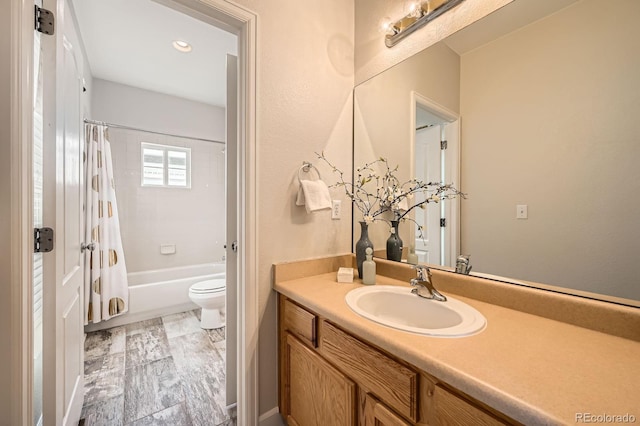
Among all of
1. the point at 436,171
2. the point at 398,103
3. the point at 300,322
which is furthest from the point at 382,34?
the point at 300,322

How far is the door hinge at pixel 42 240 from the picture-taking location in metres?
0.88

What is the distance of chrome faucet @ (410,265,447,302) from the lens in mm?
1016

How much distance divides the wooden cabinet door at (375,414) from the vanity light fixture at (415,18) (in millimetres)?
1626

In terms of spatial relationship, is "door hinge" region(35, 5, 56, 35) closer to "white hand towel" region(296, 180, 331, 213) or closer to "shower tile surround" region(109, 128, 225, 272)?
"white hand towel" region(296, 180, 331, 213)

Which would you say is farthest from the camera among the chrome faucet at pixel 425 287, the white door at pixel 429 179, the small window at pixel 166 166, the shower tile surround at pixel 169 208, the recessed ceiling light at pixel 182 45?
the small window at pixel 166 166

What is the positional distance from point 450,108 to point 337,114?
2.08 feet

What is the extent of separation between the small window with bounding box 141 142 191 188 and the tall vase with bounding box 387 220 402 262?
119 inches

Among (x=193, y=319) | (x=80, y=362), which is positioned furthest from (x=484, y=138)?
(x=193, y=319)

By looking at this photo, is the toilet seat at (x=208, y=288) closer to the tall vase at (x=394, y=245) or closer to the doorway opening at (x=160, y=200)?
the doorway opening at (x=160, y=200)

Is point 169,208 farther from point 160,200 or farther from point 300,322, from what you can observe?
point 300,322

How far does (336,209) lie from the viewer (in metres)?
1.56

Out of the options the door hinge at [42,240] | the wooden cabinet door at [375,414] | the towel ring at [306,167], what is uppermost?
the towel ring at [306,167]

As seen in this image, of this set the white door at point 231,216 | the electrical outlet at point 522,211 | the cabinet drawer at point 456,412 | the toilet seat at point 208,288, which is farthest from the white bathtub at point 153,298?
the electrical outlet at point 522,211

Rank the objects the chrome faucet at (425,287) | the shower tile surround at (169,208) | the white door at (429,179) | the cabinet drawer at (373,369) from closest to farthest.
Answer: the cabinet drawer at (373,369), the chrome faucet at (425,287), the white door at (429,179), the shower tile surround at (169,208)
